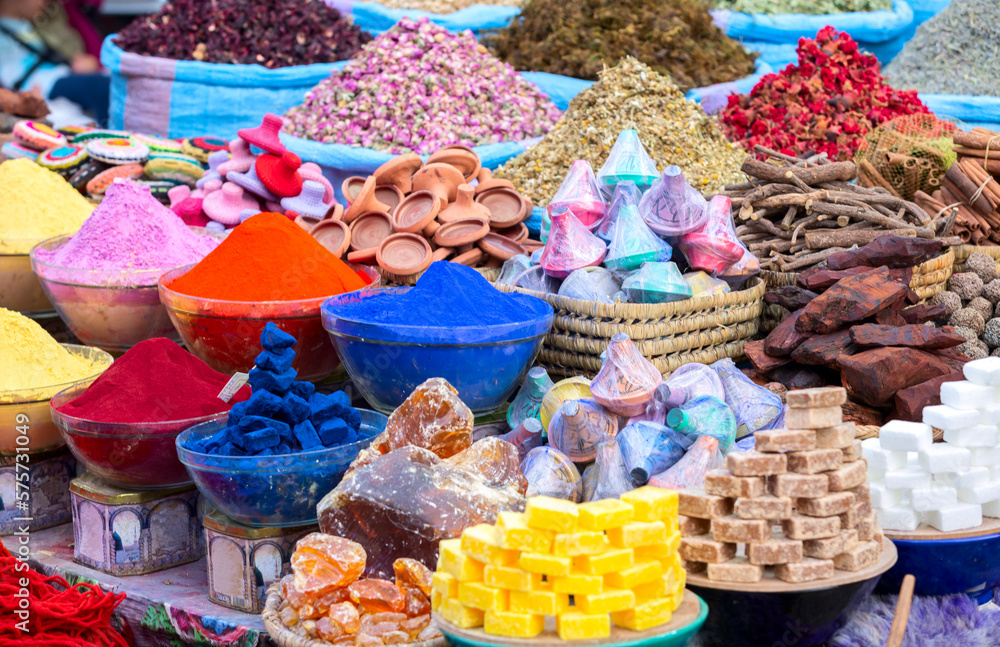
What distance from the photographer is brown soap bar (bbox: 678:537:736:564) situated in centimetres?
113

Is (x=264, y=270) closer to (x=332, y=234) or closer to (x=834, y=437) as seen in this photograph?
(x=332, y=234)

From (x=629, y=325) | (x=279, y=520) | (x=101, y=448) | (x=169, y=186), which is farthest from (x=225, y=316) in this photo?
(x=169, y=186)

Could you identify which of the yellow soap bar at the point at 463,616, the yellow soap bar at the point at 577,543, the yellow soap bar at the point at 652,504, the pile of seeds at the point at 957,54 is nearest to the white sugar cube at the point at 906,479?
the yellow soap bar at the point at 652,504

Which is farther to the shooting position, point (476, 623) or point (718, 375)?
point (718, 375)

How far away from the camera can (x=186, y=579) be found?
5.19 ft

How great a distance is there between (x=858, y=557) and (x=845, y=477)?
0.10m

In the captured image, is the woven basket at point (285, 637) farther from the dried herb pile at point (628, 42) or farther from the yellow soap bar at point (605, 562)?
the dried herb pile at point (628, 42)

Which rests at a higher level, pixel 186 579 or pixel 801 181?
pixel 801 181

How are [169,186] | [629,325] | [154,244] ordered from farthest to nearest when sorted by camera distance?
[169,186]
[154,244]
[629,325]

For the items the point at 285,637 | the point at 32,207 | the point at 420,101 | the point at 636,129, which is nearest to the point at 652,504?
the point at 285,637

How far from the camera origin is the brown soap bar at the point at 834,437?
45.4 inches

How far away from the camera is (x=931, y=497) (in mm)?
1312

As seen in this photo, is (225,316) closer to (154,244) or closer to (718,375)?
(154,244)

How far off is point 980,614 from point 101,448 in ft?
4.57
